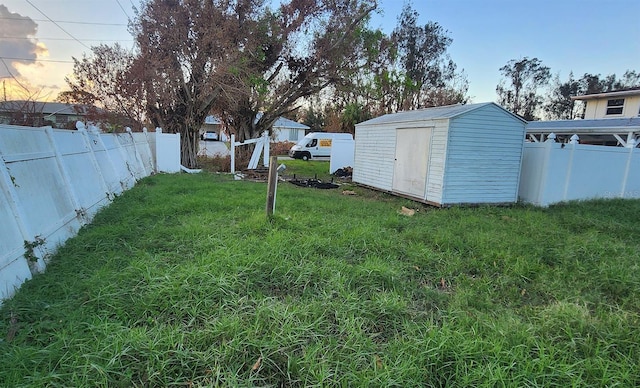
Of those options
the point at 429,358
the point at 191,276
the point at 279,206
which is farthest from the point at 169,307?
the point at 279,206

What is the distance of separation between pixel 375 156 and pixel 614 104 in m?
18.1

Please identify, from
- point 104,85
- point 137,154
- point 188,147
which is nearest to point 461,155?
point 137,154

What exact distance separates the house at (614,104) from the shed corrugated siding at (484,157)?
50.4 feet

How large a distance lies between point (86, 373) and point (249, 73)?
11.5m

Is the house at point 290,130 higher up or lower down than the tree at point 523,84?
lower down

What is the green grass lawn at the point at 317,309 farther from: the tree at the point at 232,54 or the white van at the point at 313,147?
the white van at the point at 313,147

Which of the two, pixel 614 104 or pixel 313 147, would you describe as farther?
pixel 313 147

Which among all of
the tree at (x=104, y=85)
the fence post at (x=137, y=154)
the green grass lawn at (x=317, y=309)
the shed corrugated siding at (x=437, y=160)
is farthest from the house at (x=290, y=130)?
the green grass lawn at (x=317, y=309)

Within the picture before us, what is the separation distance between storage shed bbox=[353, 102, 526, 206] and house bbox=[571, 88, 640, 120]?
50.9 ft

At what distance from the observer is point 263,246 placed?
360 centimetres

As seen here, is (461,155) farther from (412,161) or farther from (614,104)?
(614,104)

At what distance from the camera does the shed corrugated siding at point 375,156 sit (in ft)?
28.9

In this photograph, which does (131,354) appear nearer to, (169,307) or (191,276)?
(169,307)

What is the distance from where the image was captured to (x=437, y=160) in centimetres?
714
